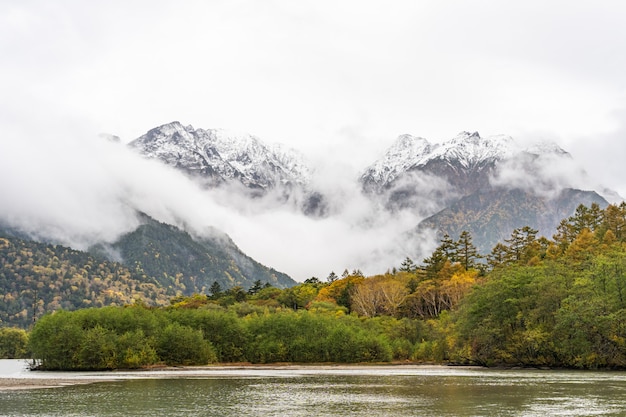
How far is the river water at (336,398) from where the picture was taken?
6016 centimetres

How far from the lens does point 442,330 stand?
16038 centimetres

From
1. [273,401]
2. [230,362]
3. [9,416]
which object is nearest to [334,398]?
[273,401]

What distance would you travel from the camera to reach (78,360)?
14512cm

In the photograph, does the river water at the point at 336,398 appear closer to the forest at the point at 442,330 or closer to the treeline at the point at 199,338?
the forest at the point at 442,330

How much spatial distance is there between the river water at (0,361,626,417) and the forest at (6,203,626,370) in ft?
63.0

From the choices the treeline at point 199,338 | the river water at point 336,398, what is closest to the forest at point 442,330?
the treeline at point 199,338

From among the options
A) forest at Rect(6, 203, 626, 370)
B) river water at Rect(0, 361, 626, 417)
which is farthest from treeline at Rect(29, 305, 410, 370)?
river water at Rect(0, 361, 626, 417)

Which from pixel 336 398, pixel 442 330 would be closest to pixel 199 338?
pixel 442 330

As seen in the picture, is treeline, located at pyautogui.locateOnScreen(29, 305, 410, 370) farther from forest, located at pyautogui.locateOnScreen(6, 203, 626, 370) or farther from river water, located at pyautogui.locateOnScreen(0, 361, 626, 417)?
river water, located at pyautogui.locateOnScreen(0, 361, 626, 417)

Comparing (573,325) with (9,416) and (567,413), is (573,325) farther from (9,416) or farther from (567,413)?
(9,416)

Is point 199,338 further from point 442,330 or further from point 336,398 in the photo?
point 336,398

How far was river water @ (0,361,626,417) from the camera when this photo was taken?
197 ft

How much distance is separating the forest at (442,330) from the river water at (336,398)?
756 inches

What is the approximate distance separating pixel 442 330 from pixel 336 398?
300 feet
